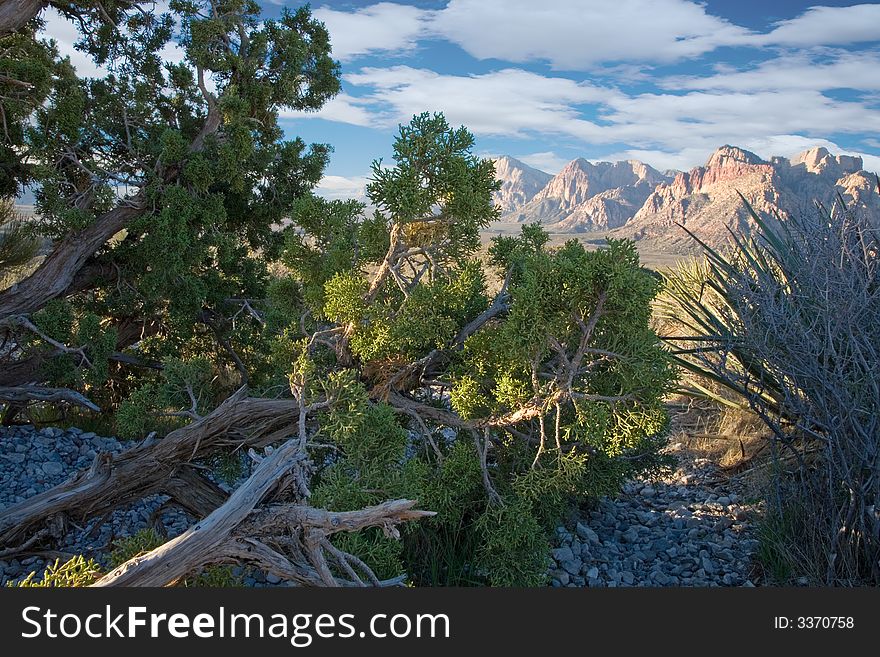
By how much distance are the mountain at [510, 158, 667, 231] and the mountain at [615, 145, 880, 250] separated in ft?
13.7

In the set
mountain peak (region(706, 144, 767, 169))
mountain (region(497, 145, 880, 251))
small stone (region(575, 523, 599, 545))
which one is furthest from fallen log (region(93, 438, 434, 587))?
mountain peak (region(706, 144, 767, 169))

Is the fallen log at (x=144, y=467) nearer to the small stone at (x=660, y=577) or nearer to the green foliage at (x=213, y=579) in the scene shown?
the green foliage at (x=213, y=579)

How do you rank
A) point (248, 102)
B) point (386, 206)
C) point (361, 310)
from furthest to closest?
point (248, 102) → point (361, 310) → point (386, 206)

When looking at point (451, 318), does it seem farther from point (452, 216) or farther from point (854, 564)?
point (854, 564)

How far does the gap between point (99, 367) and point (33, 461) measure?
0.96 meters

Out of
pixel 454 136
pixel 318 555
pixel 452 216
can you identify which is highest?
pixel 454 136

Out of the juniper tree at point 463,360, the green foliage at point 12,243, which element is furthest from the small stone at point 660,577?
the green foliage at point 12,243

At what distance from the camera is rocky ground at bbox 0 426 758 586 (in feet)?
15.3

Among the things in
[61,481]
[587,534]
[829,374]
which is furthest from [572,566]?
[61,481]

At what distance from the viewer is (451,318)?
4102 millimetres

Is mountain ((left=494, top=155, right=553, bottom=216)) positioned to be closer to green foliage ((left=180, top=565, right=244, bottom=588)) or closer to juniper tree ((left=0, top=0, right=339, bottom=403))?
juniper tree ((left=0, top=0, right=339, bottom=403))

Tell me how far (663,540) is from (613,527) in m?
0.43

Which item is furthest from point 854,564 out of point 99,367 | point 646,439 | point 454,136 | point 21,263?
point 21,263

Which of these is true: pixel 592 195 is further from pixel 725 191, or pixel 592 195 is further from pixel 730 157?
pixel 725 191
